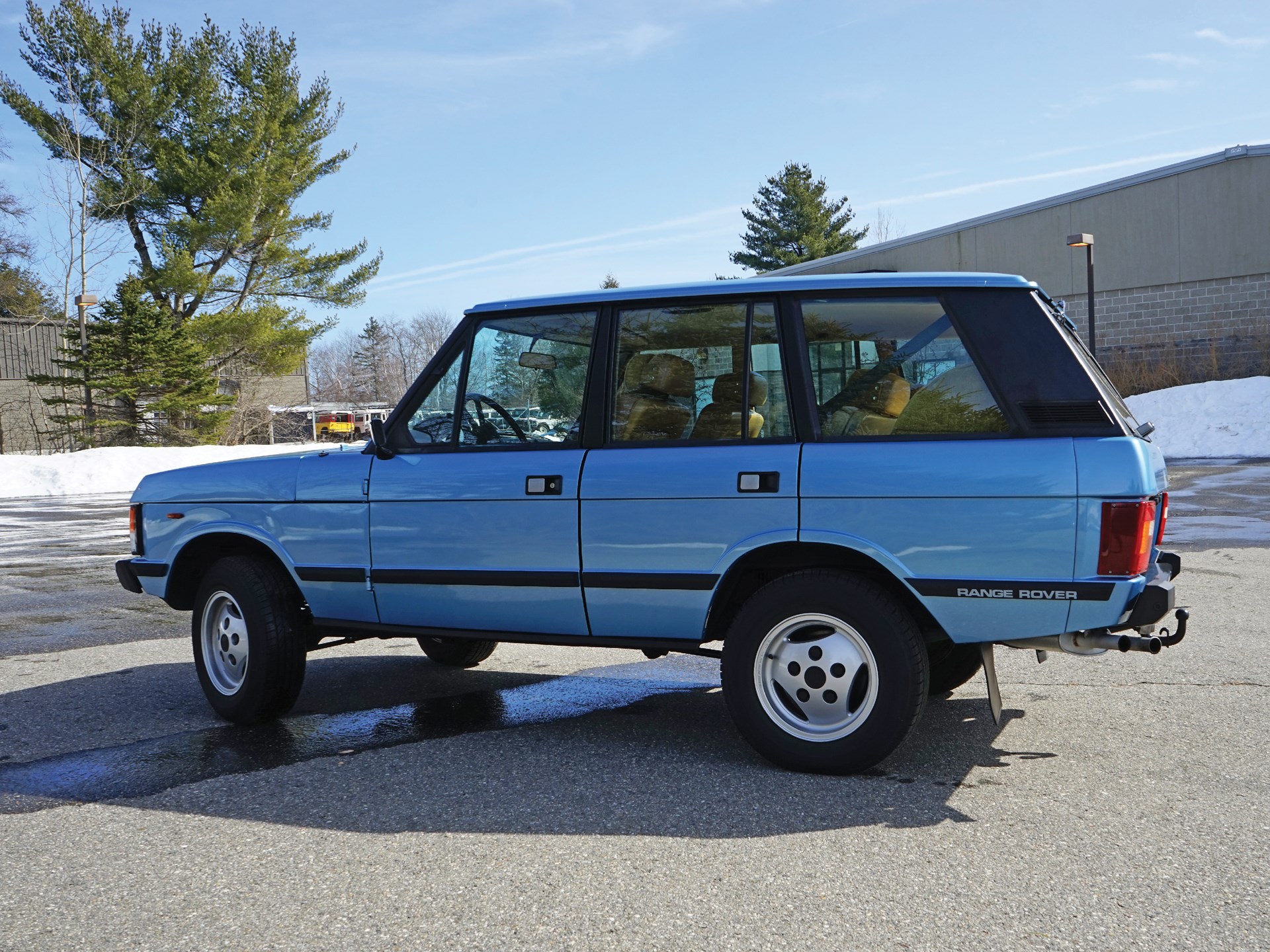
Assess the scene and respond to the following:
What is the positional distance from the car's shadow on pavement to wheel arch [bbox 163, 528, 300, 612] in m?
0.59

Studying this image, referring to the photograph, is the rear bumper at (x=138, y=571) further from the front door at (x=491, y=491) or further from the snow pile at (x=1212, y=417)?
the snow pile at (x=1212, y=417)

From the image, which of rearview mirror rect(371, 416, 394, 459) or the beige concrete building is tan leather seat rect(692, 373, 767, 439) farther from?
the beige concrete building

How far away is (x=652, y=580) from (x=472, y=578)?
0.85m

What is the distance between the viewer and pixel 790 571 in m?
4.55

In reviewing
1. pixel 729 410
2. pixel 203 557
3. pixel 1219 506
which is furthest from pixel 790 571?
pixel 1219 506

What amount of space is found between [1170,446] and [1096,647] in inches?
1003

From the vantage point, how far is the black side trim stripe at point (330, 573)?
17.2 feet

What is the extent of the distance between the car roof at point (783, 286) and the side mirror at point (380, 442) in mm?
654

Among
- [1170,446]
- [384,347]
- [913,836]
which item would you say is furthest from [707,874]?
[384,347]

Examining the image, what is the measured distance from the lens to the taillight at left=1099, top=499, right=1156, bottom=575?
3.91m

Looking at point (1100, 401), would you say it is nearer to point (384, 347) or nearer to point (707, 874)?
point (707, 874)

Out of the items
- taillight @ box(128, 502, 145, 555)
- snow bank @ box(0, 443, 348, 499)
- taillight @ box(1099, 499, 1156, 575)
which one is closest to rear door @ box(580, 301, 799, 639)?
taillight @ box(1099, 499, 1156, 575)

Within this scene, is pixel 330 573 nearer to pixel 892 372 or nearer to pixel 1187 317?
pixel 892 372

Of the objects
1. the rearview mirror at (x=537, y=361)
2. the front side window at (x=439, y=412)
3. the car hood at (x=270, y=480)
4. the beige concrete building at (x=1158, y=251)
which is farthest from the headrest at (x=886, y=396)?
the beige concrete building at (x=1158, y=251)
